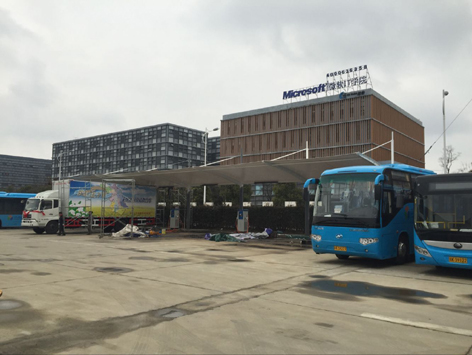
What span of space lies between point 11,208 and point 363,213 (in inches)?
1191

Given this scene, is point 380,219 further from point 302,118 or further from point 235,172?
point 302,118

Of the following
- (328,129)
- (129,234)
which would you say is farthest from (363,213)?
(328,129)

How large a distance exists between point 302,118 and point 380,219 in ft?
225

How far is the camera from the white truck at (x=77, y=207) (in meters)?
26.8

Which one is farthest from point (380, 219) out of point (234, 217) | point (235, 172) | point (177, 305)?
point (234, 217)

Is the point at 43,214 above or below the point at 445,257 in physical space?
above

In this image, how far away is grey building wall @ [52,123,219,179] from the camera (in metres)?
111

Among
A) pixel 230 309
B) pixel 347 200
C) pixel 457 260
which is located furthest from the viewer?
pixel 347 200

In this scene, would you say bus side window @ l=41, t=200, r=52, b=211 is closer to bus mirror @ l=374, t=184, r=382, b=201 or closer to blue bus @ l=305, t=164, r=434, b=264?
blue bus @ l=305, t=164, r=434, b=264

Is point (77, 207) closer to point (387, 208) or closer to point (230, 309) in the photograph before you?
point (387, 208)

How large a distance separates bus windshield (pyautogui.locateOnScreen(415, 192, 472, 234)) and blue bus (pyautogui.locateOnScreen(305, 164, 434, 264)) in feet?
3.70

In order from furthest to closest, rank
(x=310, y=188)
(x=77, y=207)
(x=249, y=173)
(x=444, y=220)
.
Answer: (x=77, y=207), (x=249, y=173), (x=310, y=188), (x=444, y=220)

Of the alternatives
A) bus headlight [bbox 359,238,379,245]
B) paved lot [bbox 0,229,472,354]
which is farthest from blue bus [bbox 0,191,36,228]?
bus headlight [bbox 359,238,379,245]

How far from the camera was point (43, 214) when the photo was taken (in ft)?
87.6
